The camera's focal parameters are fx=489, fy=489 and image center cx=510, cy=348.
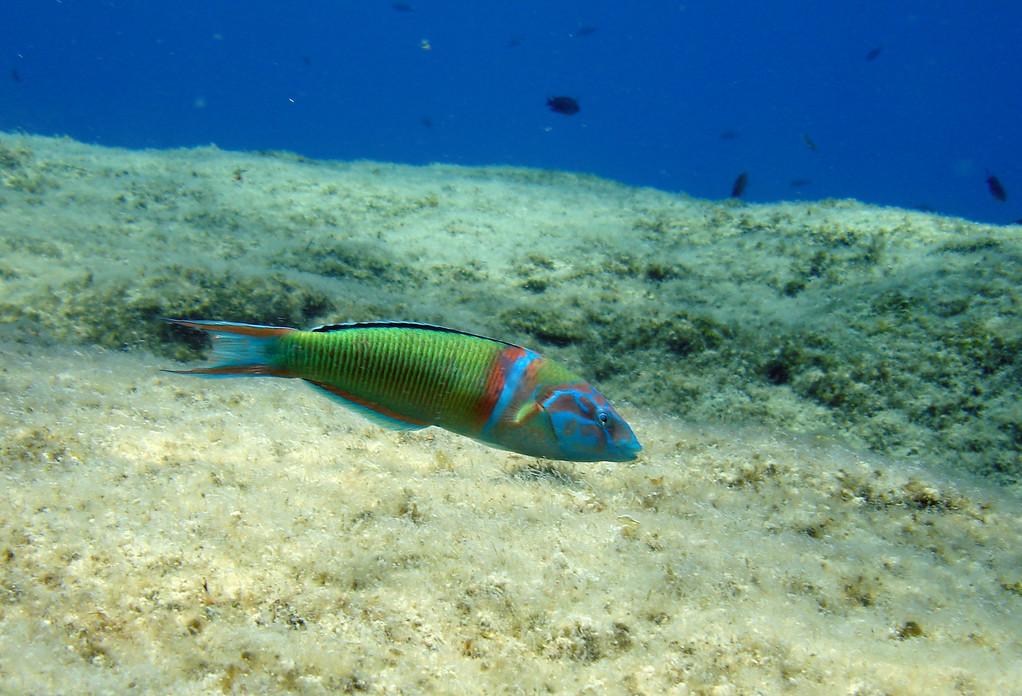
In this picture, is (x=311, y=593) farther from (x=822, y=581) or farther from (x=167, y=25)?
(x=167, y=25)

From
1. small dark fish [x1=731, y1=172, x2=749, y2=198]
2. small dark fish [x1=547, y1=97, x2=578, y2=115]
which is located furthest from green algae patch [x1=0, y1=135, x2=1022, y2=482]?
small dark fish [x1=547, y1=97, x2=578, y2=115]

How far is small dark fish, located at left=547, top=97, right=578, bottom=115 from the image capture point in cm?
1253

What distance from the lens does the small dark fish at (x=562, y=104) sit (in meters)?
12.5

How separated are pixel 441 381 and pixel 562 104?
12.7m

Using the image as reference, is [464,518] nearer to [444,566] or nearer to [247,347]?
[444,566]

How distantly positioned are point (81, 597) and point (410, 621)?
114 centimetres

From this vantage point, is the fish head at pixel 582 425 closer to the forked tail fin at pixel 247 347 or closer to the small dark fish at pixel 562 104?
the forked tail fin at pixel 247 347

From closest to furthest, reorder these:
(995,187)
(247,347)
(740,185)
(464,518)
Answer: (247,347)
(464,518)
(995,187)
(740,185)

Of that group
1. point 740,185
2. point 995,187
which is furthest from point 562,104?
point 995,187

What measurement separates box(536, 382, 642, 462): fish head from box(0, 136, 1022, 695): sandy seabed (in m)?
0.61

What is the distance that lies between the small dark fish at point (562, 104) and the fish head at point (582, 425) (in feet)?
40.4

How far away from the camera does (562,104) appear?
12680mm

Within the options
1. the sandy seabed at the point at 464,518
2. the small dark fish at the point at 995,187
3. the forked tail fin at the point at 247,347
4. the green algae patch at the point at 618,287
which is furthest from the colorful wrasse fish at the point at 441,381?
the small dark fish at the point at 995,187

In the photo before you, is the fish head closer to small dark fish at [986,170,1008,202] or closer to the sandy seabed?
the sandy seabed
